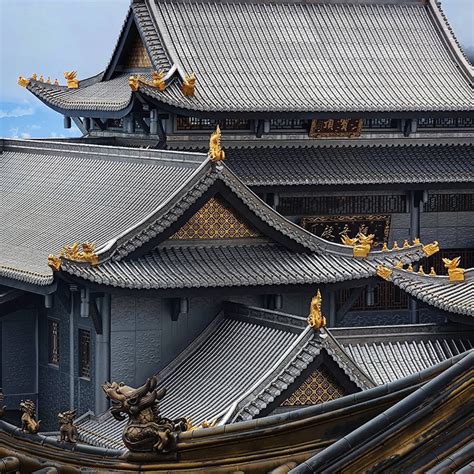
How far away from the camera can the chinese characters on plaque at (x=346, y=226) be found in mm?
46531

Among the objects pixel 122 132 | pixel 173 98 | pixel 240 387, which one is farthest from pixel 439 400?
pixel 122 132

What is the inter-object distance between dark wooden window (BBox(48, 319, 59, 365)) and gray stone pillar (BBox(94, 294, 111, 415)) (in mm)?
2934

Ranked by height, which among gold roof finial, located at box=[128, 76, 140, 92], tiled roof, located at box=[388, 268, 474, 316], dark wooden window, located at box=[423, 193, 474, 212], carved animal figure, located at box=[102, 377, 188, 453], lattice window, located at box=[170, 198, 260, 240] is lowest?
dark wooden window, located at box=[423, 193, 474, 212]

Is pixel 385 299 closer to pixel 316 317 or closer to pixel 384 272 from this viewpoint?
pixel 384 272

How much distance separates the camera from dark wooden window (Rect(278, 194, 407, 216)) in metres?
46.5

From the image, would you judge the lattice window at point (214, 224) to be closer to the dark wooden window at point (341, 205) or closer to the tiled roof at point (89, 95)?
the dark wooden window at point (341, 205)

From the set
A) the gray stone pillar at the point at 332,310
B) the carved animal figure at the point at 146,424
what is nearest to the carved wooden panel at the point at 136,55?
the gray stone pillar at the point at 332,310

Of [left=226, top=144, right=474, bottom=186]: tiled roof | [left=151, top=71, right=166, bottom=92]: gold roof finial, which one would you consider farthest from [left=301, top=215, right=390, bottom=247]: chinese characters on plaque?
[left=151, top=71, right=166, bottom=92]: gold roof finial

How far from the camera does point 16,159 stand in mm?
48688

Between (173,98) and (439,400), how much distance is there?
3075cm

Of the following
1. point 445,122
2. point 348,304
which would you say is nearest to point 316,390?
point 348,304

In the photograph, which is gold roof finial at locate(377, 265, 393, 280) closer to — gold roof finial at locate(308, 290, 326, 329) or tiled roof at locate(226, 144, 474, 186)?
gold roof finial at locate(308, 290, 326, 329)

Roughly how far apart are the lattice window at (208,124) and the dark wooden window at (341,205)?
2302 mm

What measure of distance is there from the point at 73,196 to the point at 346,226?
8.31m
